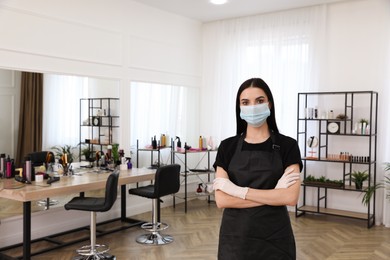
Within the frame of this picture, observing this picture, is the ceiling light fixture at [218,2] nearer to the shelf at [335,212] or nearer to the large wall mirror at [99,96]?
the large wall mirror at [99,96]

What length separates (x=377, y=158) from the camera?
531 centimetres

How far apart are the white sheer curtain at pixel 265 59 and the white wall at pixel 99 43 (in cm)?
37

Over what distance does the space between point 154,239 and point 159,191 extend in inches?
22.8

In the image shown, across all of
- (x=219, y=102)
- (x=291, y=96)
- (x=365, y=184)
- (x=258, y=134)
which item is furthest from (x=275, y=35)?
(x=258, y=134)

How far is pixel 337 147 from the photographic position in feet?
18.3

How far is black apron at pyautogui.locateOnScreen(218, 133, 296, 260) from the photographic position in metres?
1.83

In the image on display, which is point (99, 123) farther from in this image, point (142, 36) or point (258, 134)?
point (258, 134)

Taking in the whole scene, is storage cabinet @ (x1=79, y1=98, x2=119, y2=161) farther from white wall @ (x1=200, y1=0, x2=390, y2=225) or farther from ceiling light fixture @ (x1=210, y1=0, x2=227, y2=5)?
white wall @ (x1=200, y1=0, x2=390, y2=225)

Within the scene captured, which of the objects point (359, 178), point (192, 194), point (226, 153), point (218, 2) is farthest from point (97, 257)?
point (218, 2)

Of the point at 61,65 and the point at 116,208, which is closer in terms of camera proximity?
the point at 61,65

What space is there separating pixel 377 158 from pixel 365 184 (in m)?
0.38

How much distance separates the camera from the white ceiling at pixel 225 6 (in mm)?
5520

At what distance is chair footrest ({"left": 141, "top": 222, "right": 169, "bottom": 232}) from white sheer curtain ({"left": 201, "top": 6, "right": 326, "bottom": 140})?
2.02m

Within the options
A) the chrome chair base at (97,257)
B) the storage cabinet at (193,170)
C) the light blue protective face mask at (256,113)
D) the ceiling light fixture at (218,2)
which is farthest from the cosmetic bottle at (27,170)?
the ceiling light fixture at (218,2)
